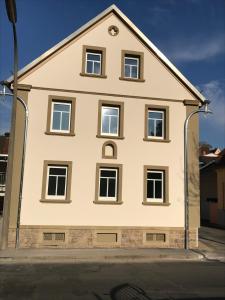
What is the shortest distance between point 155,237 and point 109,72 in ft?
26.1

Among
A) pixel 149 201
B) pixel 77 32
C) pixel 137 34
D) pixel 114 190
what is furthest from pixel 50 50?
pixel 149 201

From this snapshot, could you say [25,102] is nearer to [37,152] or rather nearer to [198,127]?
[37,152]

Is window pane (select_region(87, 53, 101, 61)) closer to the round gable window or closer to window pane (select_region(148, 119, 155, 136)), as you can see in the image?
the round gable window

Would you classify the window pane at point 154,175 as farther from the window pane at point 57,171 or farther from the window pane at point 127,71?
the window pane at point 127,71

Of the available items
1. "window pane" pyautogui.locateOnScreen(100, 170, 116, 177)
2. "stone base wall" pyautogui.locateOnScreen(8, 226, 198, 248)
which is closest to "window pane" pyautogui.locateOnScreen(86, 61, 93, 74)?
"window pane" pyautogui.locateOnScreen(100, 170, 116, 177)

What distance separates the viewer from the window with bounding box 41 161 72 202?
17.2 metres

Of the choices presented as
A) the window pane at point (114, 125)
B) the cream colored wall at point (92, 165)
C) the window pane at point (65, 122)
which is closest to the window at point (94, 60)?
the cream colored wall at point (92, 165)

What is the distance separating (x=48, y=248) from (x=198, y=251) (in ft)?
21.0

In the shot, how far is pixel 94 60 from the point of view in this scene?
18.8m

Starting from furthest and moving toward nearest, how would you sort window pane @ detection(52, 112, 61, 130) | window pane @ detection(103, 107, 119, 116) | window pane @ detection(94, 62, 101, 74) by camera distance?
1. window pane @ detection(94, 62, 101, 74)
2. window pane @ detection(103, 107, 119, 116)
3. window pane @ detection(52, 112, 61, 130)

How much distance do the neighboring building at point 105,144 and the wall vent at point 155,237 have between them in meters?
0.05

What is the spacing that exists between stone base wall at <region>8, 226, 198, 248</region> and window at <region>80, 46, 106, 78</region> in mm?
7247

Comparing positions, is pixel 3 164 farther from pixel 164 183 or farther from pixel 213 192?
pixel 164 183

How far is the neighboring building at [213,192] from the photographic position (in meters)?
29.7
